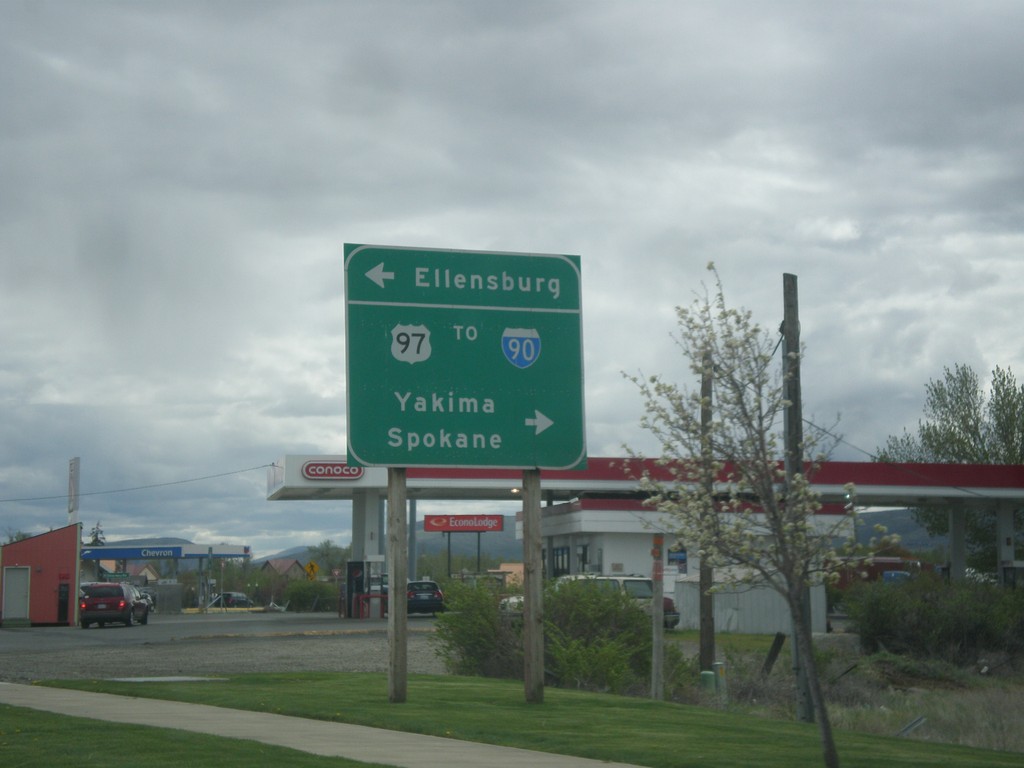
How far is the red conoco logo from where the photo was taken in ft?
145

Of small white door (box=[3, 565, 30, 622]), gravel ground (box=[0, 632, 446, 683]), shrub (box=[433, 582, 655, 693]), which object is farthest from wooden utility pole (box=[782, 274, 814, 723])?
small white door (box=[3, 565, 30, 622])

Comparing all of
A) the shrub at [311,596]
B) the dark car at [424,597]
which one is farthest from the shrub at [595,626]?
the shrub at [311,596]

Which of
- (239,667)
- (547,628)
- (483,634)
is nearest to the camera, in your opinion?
(547,628)

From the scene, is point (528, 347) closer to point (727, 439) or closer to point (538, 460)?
point (538, 460)

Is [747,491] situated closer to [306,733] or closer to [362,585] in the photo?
[306,733]

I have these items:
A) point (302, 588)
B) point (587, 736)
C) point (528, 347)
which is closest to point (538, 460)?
point (528, 347)

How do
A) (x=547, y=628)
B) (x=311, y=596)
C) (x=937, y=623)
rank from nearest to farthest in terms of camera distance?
(x=547, y=628) < (x=937, y=623) < (x=311, y=596)

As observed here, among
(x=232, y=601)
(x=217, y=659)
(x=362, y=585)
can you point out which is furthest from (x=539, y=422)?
(x=232, y=601)

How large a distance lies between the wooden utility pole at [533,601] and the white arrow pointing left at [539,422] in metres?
0.59

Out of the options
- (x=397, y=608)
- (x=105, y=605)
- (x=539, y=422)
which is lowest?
(x=105, y=605)

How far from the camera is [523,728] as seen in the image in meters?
11.8

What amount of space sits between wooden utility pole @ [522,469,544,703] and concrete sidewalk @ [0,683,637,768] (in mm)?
2626

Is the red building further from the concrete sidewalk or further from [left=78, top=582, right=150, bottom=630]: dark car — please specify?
the concrete sidewalk

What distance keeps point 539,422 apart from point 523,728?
3.85 metres
